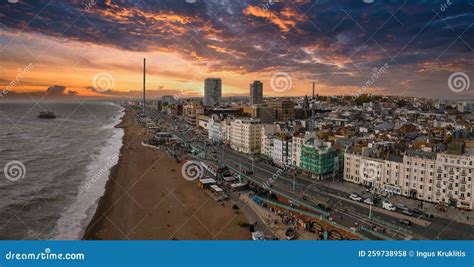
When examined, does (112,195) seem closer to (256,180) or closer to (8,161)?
(256,180)

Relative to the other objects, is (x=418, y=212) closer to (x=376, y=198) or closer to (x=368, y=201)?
(x=368, y=201)

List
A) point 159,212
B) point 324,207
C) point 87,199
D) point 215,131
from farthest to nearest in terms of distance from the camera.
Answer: point 215,131
point 87,199
point 159,212
point 324,207

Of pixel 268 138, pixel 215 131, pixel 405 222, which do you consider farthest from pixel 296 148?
pixel 215 131

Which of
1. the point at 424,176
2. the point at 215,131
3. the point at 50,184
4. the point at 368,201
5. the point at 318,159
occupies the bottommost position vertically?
the point at 50,184

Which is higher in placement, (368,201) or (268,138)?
(268,138)

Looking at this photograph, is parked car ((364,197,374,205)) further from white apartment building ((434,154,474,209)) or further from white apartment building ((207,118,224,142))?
white apartment building ((207,118,224,142))

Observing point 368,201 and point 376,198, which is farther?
point 376,198

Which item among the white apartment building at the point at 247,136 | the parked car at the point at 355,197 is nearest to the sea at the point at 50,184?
the white apartment building at the point at 247,136
